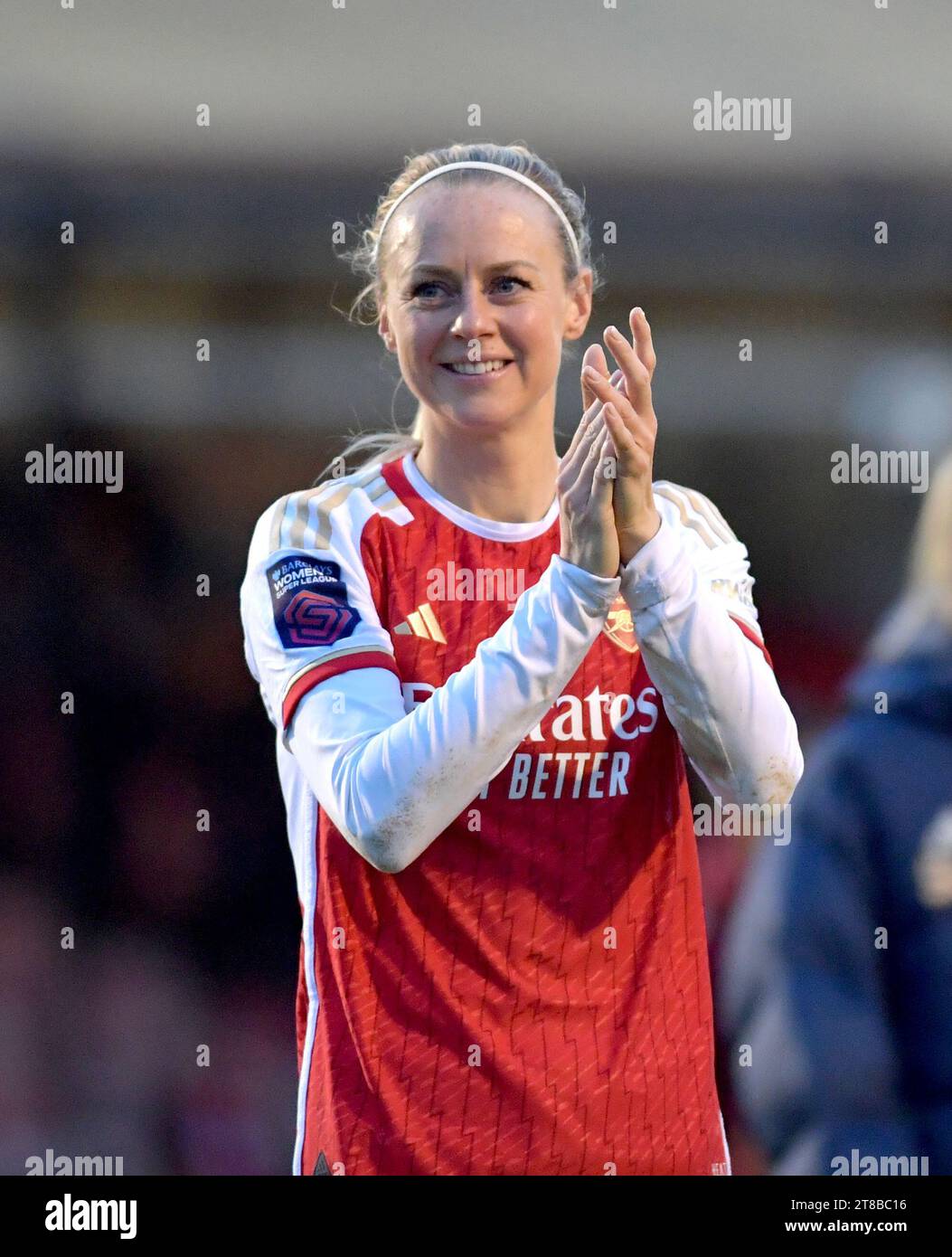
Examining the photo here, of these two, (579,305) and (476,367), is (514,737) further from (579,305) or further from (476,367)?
(579,305)

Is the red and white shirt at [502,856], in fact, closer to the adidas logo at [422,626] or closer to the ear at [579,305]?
the adidas logo at [422,626]

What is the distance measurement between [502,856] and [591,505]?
369 mm

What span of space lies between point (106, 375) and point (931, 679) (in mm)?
2048

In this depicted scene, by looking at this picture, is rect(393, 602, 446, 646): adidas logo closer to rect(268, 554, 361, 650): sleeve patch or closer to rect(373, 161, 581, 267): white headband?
rect(268, 554, 361, 650): sleeve patch

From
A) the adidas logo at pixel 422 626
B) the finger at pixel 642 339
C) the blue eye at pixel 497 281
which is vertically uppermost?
the blue eye at pixel 497 281

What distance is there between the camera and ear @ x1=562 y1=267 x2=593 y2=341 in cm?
161

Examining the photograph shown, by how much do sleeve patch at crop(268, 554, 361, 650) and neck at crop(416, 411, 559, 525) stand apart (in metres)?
0.18

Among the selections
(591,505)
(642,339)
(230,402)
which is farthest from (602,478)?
(230,402)

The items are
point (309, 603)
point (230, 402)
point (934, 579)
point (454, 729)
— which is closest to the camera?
point (454, 729)

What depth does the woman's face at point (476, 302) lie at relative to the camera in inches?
58.7

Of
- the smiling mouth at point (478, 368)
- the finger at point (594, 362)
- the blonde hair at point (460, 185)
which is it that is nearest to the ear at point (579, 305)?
the blonde hair at point (460, 185)

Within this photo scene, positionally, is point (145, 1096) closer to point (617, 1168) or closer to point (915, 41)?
point (617, 1168)

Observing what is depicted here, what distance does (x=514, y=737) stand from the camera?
1.31 m

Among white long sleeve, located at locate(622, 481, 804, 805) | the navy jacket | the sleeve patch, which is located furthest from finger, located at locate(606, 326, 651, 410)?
the navy jacket
